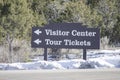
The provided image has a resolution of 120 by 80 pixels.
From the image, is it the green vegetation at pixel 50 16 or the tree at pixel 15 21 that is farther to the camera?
the green vegetation at pixel 50 16

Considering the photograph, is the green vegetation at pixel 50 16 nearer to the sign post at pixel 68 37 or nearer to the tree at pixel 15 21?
the tree at pixel 15 21

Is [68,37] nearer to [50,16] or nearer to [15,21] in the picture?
[15,21]

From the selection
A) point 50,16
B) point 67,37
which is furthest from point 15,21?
point 50,16

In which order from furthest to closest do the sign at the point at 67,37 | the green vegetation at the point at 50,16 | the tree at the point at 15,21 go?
Result: the green vegetation at the point at 50,16, the tree at the point at 15,21, the sign at the point at 67,37

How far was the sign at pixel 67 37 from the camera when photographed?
2567 centimetres

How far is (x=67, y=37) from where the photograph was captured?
25.9 metres

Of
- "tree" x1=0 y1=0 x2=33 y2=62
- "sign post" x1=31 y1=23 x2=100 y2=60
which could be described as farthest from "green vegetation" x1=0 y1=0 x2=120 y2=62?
"sign post" x1=31 y1=23 x2=100 y2=60

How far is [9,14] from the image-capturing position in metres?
33.3

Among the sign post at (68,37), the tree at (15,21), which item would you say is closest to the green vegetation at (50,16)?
the tree at (15,21)

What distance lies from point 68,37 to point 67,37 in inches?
2.7

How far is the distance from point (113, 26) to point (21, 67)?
2246cm

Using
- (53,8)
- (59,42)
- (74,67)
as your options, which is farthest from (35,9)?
(74,67)

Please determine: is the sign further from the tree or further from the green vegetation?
the tree

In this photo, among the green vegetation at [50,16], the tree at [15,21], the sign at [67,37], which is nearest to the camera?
the sign at [67,37]
